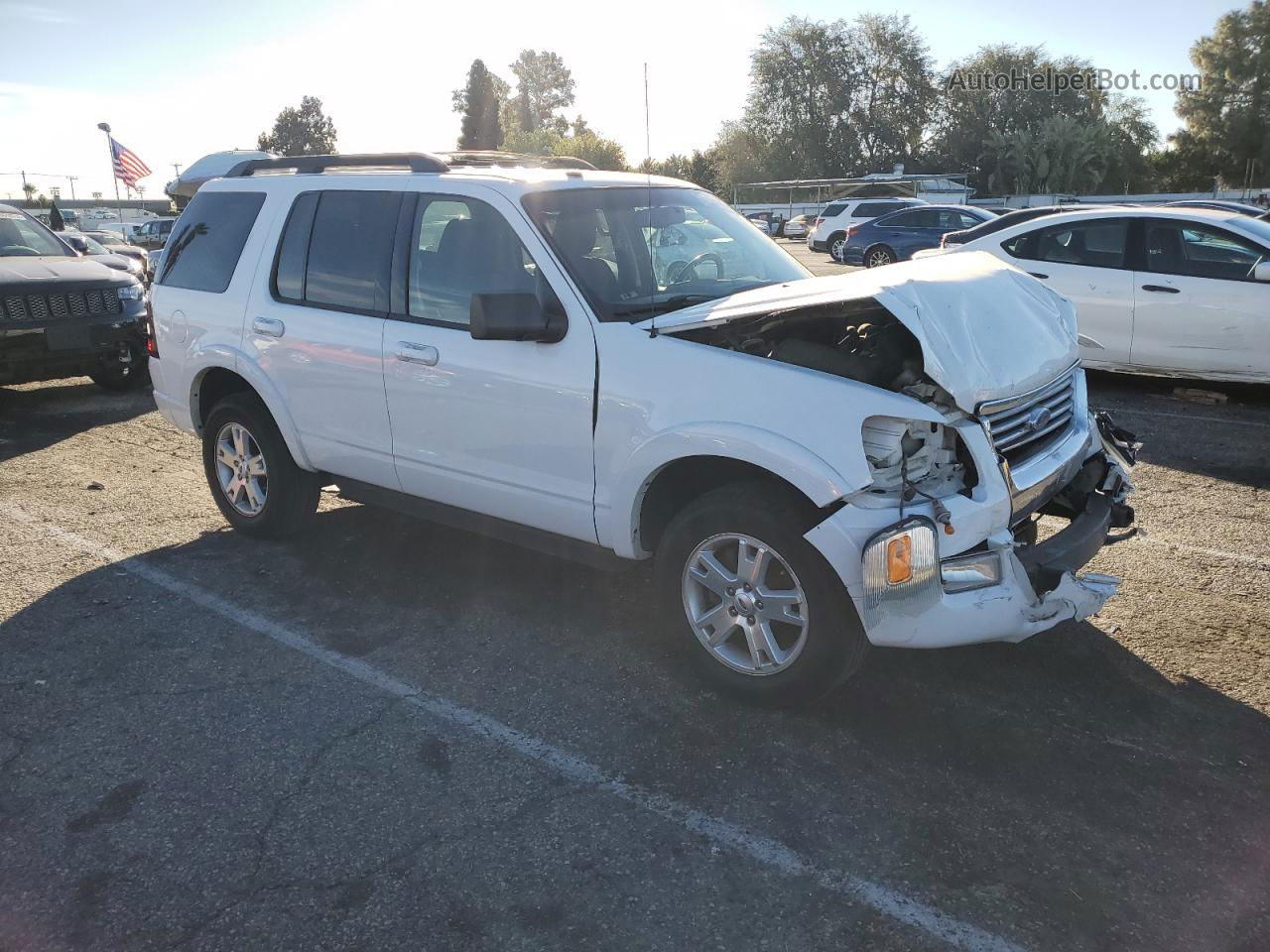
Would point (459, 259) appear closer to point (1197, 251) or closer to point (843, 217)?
point (1197, 251)

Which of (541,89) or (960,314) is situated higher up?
(541,89)

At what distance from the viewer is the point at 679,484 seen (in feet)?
12.8

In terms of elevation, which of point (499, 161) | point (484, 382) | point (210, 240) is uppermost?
point (499, 161)

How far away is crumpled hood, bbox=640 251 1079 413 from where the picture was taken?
339 cm

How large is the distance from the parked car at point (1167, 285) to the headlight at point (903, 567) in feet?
16.6

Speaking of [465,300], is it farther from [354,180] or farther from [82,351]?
[82,351]

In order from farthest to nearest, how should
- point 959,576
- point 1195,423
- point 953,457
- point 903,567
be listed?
point 1195,423 → point 953,457 → point 959,576 → point 903,567

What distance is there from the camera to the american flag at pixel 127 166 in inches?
1246

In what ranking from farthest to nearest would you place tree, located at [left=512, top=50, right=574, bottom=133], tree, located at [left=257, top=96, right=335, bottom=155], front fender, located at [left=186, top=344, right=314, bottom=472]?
tree, located at [left=512, top=50, right=574, bottom=133] → tree, located at [left=257, top=96, right=335, bottom=155] → front fender, located at [left=186, top=344, right=314, bottom=472]

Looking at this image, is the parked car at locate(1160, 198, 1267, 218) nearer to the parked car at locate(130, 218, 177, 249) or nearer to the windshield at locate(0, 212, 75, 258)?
the windshield at locate(0, 212, 75, 258)

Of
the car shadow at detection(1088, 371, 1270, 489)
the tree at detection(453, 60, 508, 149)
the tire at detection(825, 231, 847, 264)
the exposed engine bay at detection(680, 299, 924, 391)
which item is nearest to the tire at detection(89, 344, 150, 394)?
the exposed engine bay at detection(680, 299, 924, 391)

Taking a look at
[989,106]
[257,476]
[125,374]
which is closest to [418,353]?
[257,476]

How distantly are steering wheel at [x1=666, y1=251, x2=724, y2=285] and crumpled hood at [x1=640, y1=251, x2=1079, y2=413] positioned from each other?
296 mm

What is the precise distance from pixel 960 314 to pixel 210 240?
4.07m
